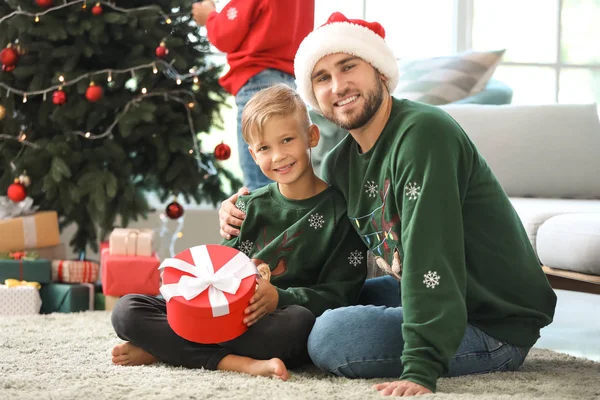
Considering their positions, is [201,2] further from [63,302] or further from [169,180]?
[63,302]

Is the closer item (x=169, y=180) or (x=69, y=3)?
(x=69, y=3)

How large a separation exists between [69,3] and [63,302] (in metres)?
1.12

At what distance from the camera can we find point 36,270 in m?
2.78

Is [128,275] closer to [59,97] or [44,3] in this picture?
[59,97]

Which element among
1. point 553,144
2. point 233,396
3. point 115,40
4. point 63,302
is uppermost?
point 115,40

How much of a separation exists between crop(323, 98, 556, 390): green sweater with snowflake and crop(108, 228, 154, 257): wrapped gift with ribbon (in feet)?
4.01

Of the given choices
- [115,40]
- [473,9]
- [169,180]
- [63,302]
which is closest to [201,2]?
[115,40]

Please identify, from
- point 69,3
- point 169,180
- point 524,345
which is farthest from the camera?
point 169,180

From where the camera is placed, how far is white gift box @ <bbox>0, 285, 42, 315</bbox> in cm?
263

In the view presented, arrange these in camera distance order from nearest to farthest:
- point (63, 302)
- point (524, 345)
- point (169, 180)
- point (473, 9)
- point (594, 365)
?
point (524, 345) → point (594, 365) → point (63, 302) → point (169, 180) → point (473, 9)

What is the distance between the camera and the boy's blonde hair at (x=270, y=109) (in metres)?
1.82

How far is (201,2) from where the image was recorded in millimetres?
3053

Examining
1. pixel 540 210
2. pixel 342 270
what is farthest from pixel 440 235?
Result: pixel 540 210

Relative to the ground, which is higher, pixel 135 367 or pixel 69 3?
pixel 69 3
